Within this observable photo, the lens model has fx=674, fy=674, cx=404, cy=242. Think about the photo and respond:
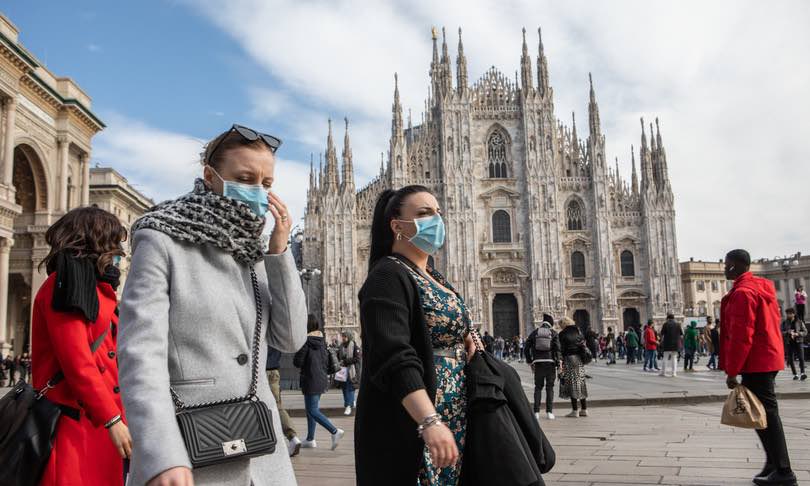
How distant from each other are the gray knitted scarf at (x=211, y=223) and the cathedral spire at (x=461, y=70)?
120ft

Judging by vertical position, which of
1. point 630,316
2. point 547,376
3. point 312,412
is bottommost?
point 312,412

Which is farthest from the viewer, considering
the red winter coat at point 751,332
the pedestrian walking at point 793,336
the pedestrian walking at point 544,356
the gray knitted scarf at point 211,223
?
the pedestrian walking at point 793,336

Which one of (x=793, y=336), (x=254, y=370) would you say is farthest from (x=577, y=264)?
(x=254, y=370)

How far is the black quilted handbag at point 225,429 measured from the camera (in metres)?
1.75

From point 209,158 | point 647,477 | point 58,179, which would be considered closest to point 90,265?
point 209,158

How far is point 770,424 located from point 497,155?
34138mm

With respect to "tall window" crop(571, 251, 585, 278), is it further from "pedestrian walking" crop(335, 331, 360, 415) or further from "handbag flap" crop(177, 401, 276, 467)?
"handbag flap" crop(177, 401, 276, 467)

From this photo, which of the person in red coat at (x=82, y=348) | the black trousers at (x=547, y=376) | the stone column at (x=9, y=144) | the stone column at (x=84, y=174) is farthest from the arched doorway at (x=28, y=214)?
the person in red coat at (x=82, y=348)

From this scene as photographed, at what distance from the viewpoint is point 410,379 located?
228 cm

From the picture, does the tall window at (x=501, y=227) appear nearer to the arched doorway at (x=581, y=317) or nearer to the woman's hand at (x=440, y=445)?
the arched doorway at (x=581, y=317)

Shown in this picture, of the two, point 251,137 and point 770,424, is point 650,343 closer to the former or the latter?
point 770,424

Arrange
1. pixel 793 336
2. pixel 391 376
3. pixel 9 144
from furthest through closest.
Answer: pixel 9 144
pixel 793 336
pixel 391 376

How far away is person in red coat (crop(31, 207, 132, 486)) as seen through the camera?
98.4 inches

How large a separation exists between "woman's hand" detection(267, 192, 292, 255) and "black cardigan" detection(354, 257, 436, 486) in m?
0.46
